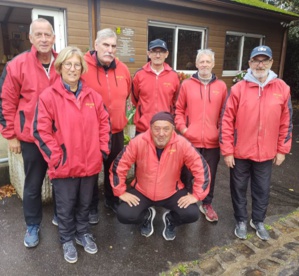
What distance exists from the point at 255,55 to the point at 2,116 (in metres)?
2.45

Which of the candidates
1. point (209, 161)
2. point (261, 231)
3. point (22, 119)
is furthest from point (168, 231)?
point (22, 119)

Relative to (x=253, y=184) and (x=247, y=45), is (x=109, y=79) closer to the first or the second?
(x=253, y=184)

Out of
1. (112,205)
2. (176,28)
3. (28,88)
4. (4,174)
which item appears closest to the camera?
(28,88)

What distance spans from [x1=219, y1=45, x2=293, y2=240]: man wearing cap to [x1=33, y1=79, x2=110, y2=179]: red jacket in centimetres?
134

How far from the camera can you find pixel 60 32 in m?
6.03

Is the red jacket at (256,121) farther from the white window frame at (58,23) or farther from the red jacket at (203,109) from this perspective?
the white window frame at (58,23)

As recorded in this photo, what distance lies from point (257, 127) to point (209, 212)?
1.22 metres

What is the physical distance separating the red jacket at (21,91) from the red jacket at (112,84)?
433 mm

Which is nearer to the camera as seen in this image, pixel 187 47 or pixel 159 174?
pixel 159 174

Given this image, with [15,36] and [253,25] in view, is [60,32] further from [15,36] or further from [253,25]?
[253,25]

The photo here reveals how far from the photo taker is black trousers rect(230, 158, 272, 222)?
117 inches

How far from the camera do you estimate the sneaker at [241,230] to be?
9.90 feet

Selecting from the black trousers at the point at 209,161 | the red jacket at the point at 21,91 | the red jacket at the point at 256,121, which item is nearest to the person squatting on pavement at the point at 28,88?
the red jacket at the point at 21,91

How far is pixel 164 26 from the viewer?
783 cm
